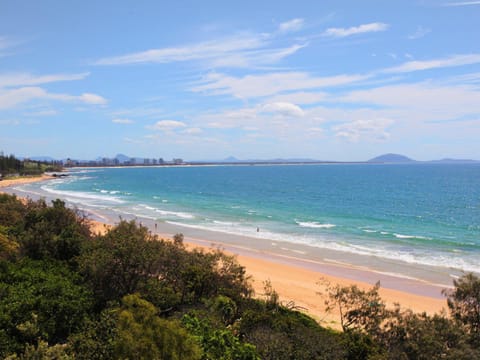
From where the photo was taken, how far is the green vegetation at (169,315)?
999 centimetres

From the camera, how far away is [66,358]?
9219mm

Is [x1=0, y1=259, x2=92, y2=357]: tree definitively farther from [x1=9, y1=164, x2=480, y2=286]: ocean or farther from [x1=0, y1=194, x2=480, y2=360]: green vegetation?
[x1=9, y1=164, x2=480, y2=286]: ocean

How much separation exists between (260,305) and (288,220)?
35237mm

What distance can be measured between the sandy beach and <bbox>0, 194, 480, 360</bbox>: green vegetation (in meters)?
3.71

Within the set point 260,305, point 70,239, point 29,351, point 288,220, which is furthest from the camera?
point 288,220

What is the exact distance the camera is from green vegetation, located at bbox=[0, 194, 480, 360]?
9.99m

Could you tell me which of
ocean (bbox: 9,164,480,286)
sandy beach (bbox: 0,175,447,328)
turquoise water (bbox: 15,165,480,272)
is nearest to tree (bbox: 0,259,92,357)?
sandy beach (bbox: 0,175,447,328)

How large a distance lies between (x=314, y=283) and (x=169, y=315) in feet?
41.9

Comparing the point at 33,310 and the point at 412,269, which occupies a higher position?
the point at 33,310

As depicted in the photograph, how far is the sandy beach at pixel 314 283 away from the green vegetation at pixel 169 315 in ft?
12.2

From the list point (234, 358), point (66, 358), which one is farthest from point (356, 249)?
point (66, 358)

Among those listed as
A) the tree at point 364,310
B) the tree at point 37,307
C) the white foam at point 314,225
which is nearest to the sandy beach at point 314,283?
the tree at point 364,310

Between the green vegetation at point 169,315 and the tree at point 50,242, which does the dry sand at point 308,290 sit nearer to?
the green vegetation at point 169,315

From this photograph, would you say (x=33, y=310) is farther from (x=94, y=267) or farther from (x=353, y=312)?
(x=353, y=312)
